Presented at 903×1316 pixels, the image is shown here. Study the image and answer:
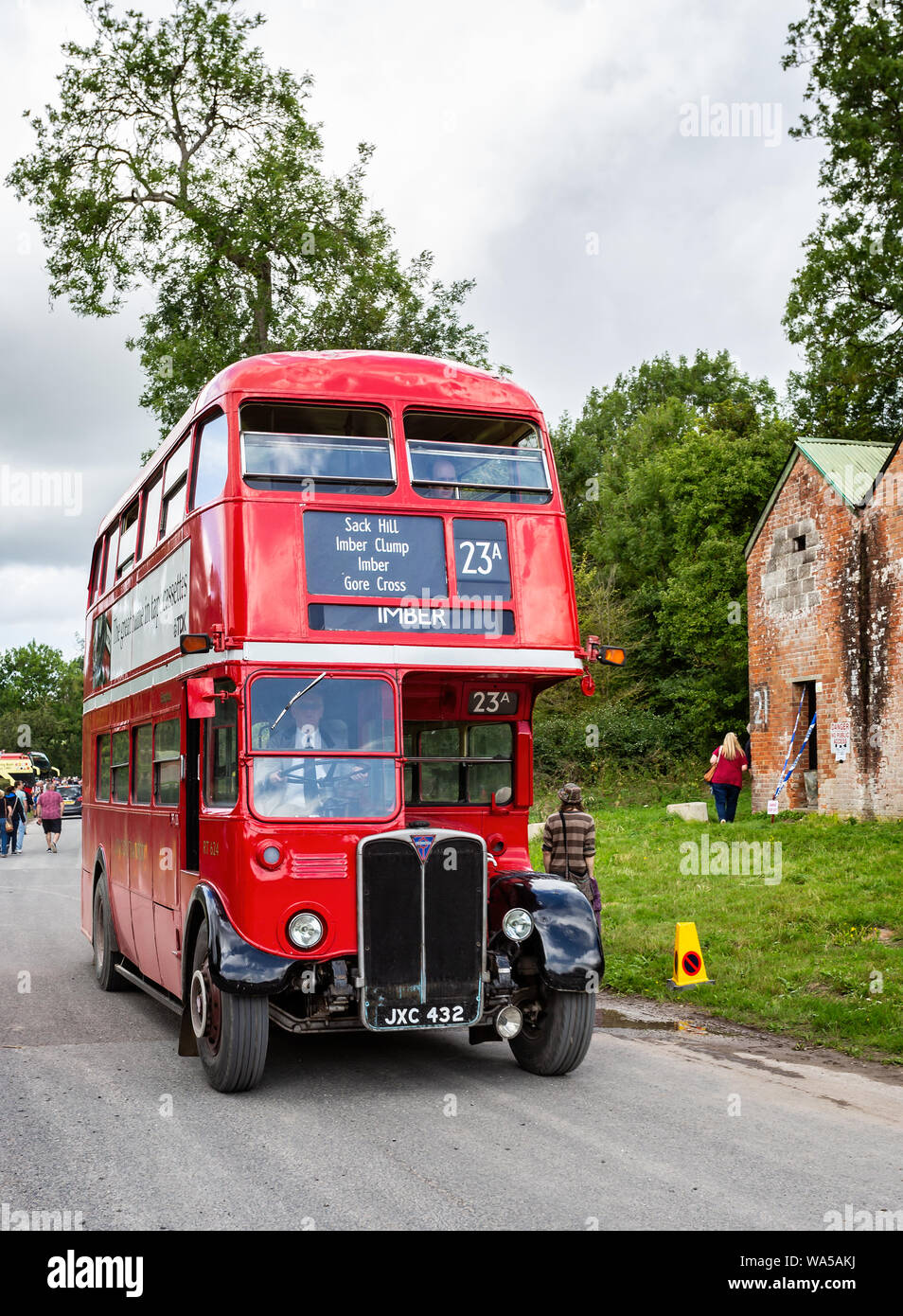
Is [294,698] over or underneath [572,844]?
over

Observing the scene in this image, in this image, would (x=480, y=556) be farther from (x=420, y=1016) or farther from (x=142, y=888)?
(x=142, y=888)

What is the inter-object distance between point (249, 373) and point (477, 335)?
2634 cm

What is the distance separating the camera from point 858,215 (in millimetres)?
35781

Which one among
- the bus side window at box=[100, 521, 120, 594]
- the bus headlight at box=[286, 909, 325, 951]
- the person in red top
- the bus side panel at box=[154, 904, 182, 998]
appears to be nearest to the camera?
the bus headlight at box=[286, 909, 325, 951]

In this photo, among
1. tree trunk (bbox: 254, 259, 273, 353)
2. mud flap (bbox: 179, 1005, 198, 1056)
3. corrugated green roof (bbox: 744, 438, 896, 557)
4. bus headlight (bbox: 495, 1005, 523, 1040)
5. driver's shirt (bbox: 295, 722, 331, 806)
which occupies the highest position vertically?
tree trunk (bbox: 254, 259, 273, 353)

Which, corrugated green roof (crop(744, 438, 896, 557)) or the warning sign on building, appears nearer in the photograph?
the warning sign on building

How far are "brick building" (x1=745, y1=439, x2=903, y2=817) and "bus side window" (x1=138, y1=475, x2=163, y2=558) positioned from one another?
13.8 meters

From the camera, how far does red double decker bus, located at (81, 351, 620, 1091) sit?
7.49 metres

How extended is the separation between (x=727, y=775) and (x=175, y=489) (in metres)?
14.5

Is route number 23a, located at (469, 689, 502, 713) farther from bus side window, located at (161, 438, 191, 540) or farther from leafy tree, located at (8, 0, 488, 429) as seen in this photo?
leafy tree, located at (8, 0, 488, 429)

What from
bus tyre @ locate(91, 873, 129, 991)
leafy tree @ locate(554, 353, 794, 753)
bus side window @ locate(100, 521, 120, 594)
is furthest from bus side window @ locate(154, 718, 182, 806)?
leafy tree @ locate(554, 353, 794, 753)

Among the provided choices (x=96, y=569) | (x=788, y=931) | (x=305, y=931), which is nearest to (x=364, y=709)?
(x=305, y=931)
